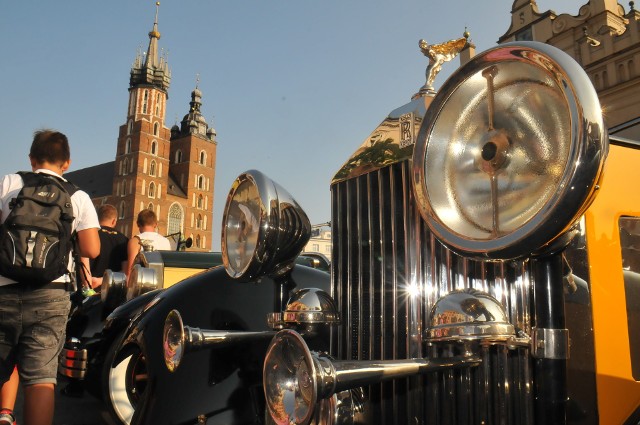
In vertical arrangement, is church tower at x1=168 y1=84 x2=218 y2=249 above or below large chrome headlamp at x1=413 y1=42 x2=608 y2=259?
above

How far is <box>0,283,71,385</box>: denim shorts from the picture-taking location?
7.32 feet

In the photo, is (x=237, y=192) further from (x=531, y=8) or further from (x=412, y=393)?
(x=531, y=8)

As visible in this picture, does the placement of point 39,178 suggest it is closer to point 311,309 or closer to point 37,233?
point 37,233

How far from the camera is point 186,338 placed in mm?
1639

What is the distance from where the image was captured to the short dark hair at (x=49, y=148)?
2533 mm

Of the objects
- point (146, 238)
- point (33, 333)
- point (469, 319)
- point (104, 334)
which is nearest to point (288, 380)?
point (469, 319)

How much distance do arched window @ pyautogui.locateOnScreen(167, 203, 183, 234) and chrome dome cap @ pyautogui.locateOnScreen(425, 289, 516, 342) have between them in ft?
210

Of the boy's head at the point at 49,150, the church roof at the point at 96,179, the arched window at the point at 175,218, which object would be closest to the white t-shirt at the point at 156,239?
the boy's head at the point at 49,150

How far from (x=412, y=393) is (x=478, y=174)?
0.64 meters

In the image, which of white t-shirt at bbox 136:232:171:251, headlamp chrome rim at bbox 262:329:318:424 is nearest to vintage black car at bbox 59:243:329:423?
white t-shirt at bbox 136:232:171:251

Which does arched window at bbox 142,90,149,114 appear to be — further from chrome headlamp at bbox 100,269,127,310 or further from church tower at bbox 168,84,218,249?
chrome headlamp at bbox 100,269,127,310

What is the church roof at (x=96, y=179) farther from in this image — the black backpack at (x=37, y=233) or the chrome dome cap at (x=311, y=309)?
the chrome dome cap at (x=311, y=309)

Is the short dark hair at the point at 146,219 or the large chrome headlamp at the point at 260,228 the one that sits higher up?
the short dark hair at the point at 146,219

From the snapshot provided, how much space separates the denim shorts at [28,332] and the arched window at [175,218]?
6261 centimetres
